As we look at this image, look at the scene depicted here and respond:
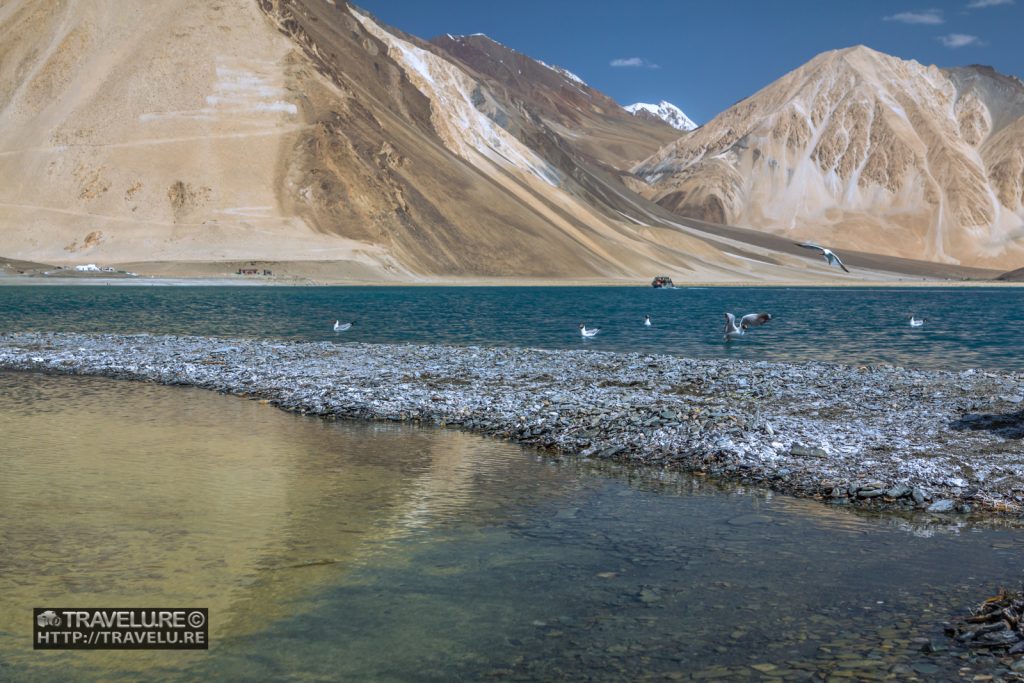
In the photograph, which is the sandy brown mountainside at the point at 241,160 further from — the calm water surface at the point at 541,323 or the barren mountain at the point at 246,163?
the calm water surface at the point at 541,323

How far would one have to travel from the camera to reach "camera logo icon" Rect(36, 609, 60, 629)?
8.54m

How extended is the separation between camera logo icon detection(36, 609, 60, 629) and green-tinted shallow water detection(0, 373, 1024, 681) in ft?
0.64

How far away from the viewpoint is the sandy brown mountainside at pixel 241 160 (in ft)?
352

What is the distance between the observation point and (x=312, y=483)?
13.8m

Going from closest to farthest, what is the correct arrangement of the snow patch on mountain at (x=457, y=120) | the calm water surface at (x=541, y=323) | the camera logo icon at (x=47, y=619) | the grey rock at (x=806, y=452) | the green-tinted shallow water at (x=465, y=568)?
the green-tinted shallow water at (x=465, y=568) < the camera logo icon at (x=47, y=619) < the grey rock at (x=806, y=452) < the calm water surface at (x=541, y=323) < the snow patch on mountain at (x=457, y=120)

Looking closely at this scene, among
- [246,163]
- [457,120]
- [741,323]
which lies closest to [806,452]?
[741,323]

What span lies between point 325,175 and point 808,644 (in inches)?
4506

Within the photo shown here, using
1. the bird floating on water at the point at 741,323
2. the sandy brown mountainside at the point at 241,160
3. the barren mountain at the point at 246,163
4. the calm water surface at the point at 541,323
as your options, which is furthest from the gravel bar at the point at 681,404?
the sandy brown mountainside at the point at 241,160

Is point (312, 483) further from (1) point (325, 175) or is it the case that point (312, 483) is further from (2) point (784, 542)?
(1) point (325, 175)

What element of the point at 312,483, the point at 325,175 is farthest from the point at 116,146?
the point at 312,483

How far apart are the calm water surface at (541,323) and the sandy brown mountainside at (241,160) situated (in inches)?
1325

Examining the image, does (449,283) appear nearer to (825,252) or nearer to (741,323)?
(741,323)

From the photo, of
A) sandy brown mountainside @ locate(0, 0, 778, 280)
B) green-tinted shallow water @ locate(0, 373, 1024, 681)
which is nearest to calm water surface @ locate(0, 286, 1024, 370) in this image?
green-tinted shallow water @ locate(0, 373, 1024, 681)

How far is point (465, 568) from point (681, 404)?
9.41 meters
